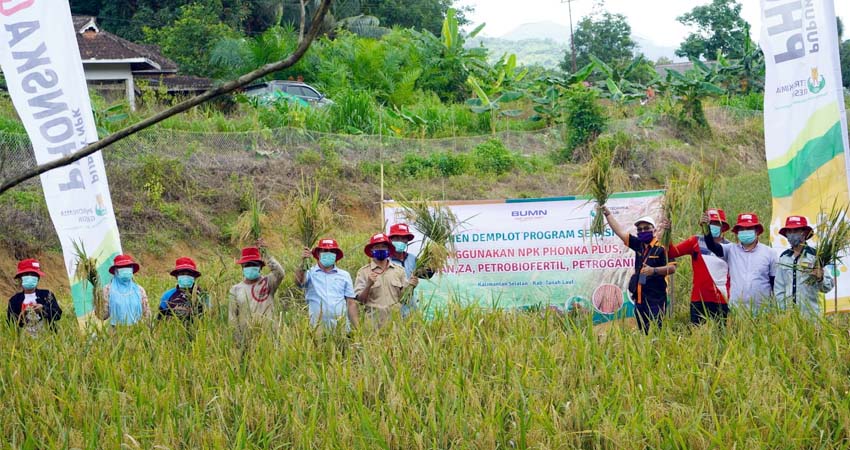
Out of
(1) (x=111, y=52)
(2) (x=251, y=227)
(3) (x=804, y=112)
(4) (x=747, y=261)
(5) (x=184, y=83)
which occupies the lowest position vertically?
(4) (x=747, y=261)

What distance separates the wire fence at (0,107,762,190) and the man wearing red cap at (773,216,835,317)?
1011 centimetres

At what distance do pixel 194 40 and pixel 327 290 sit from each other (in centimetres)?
2348

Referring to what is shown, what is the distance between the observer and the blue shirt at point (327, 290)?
7.59m

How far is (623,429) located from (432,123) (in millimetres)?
18378

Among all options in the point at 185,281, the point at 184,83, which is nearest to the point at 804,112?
the point at 185,281

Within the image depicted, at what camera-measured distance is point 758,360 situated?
5707mm

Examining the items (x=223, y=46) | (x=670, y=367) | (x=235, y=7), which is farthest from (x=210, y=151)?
(x=235, y=7)

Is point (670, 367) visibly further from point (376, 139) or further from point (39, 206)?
point (376, 139)

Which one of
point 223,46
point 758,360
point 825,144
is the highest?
point 223,46

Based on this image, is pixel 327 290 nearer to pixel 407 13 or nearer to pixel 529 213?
pixel 529 213

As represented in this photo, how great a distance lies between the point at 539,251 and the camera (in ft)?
31.9

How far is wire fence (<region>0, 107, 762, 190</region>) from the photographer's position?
52.6 feet

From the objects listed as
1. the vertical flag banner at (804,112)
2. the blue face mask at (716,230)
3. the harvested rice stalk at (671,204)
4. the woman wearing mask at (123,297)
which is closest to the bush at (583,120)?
the vertical flag banner at (804,112)

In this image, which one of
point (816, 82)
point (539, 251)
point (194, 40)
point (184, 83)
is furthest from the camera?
point (194, 40)
